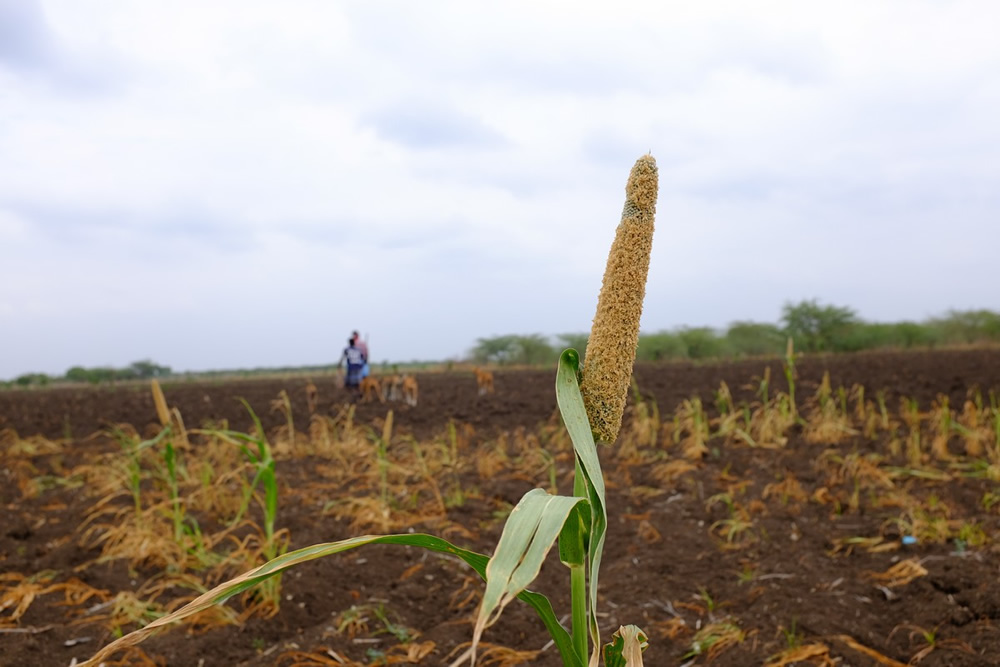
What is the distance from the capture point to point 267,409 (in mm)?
13188

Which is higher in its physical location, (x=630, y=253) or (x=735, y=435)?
(x=630, y=253)

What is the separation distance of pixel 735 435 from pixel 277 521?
468cm

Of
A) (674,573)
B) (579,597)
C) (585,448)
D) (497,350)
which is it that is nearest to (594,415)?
(585,448)

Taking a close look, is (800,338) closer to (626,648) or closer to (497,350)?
(497,350)

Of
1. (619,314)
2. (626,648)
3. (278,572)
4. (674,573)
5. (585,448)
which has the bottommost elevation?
(674,573)

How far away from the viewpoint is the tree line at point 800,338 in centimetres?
2381

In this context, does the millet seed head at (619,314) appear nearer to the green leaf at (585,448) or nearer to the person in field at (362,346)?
the green leaf at (585,448)

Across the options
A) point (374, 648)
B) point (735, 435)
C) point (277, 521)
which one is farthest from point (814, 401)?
point (374, 648)

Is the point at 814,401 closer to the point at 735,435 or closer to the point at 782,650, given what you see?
the point at 735,435

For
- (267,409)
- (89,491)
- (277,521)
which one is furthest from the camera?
(267,409)

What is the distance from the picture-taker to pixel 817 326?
26.2 metres

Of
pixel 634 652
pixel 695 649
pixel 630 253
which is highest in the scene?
pixel 630 253

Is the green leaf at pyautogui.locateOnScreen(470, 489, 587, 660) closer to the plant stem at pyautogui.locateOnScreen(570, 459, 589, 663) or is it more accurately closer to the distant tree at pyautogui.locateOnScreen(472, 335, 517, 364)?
the plant stem at pyautogui.locateOnScreen(570, 459, 589, 663)

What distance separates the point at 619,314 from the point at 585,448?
0.82ft
